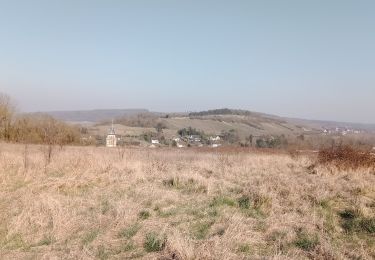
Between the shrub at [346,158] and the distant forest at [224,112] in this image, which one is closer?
the shrub at [346,158]

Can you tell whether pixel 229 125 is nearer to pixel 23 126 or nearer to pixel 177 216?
pixel 23 126

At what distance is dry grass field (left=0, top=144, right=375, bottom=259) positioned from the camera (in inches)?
256

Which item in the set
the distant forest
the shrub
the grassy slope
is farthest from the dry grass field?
the distant forest

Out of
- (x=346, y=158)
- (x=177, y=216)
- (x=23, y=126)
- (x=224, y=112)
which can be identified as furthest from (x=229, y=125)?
(x=177, y=216)

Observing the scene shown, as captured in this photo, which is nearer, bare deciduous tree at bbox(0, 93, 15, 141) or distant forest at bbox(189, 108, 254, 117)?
bare deciduous tree at bbox(0, 93, 15, 141)

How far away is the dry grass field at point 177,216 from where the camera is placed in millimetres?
6492

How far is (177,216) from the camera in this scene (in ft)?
27.7

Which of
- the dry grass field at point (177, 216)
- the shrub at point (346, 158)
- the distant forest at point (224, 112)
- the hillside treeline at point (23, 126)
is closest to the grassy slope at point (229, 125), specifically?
the distant forest at point (224, 112)

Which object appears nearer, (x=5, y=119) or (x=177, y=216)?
(x=177, y=216)

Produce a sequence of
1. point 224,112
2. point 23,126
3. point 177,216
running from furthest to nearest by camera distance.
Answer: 1. point 224,112
2. point 23,126
3. point 177,216

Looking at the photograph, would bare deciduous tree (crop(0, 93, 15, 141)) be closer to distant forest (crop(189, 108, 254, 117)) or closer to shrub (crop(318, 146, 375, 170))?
shrub (crop(318, 146, 375, 170))

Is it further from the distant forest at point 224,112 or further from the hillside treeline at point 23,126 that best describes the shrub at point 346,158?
the distant forest at point 224,112

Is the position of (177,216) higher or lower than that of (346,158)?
lower

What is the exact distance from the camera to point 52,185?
36.5 feet
